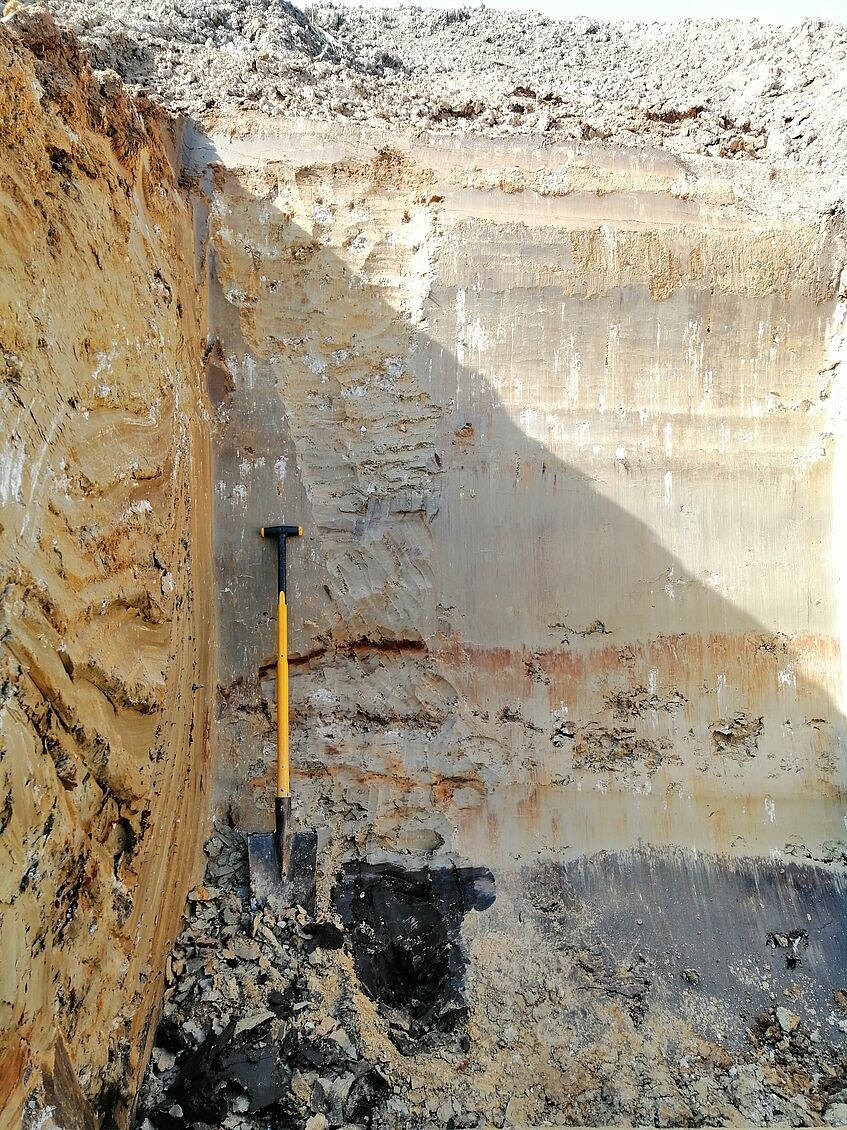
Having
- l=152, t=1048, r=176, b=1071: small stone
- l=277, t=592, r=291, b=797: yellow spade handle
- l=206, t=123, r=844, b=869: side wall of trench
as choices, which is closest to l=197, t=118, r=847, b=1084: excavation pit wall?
l=206, t=123, r=844, b=869: side wall of trench

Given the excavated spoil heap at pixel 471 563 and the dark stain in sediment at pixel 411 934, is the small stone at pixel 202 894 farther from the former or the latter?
the dark stain in sediment at pixel 411 934

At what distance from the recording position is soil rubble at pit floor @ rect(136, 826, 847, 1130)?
3.07 metres

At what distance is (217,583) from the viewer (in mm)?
4156

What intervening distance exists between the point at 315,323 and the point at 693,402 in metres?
2.08

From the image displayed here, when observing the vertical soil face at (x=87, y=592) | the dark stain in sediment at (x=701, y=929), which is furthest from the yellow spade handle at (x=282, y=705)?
the dark stain in sediment at (x=701, y=929)

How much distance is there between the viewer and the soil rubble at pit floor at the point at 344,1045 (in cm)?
→ 307

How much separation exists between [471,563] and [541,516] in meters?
0.45

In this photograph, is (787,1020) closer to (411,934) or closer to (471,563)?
(411,934)

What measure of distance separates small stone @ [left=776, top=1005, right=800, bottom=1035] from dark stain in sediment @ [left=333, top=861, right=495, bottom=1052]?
1.33m

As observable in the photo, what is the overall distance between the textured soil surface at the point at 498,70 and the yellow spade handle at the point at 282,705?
2.77 metres

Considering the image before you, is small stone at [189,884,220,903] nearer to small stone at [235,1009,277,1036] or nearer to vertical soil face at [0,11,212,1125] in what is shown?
vertical soil face at [0,11,212,1125]

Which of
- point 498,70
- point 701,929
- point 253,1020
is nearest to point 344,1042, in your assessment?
point 253,1020

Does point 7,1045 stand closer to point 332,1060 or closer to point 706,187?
point 332,1060

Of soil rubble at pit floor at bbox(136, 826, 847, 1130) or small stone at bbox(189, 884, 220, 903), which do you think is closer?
soil rubble at pit floor at bbox(136, 826, 847, 1130)
